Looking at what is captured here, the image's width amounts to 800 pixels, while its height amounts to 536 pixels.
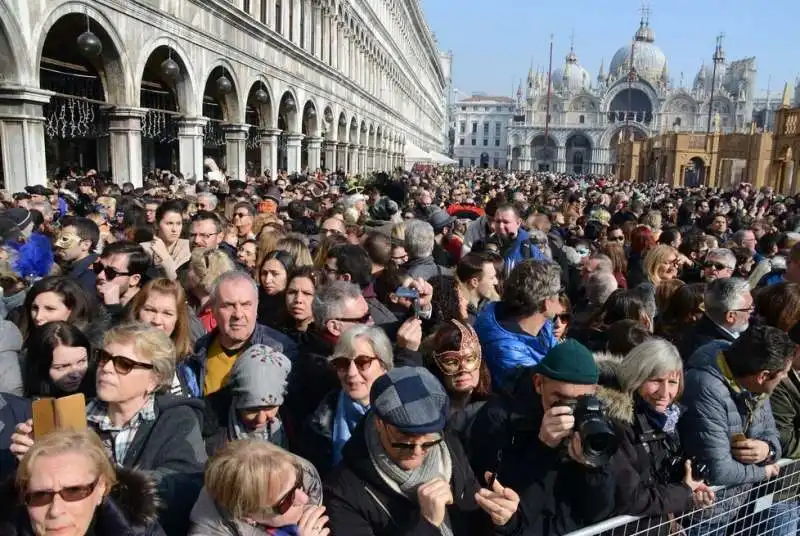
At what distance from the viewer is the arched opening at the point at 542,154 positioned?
10916cm

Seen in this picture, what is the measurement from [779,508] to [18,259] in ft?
17.5

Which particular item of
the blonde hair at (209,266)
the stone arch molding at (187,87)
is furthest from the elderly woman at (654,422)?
the stone arch molding at (187,87)

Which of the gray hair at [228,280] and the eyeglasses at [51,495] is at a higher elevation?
the gray hair at [228,280]

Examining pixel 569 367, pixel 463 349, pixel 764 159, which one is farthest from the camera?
pixel 764 159

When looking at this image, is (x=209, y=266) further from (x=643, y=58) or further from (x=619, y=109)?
(x=643, y=58)

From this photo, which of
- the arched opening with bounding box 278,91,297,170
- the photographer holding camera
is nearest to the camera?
the photographer holding camera

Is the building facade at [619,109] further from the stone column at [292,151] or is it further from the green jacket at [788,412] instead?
the green jacket at [788,412]

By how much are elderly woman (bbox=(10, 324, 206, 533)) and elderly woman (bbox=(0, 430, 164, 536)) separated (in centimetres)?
37

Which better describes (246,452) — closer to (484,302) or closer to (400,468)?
(400,468)

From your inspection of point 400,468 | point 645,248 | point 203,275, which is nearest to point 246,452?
point 400,468

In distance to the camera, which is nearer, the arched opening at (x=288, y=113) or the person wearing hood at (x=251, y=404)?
the person wearing hood at (x=251, y=404)

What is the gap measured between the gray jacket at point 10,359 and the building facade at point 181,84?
842 centimetres

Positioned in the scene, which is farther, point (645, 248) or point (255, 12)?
point (255, 12)

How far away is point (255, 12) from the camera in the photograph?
20.1 meters
